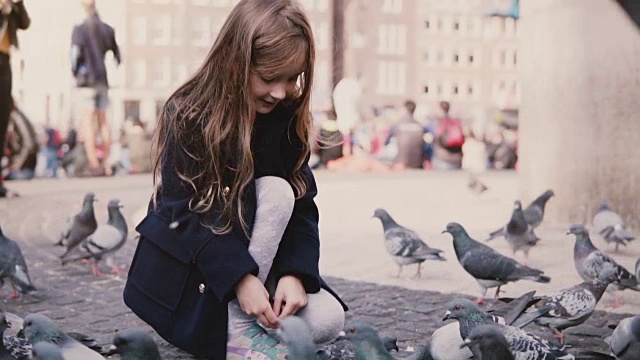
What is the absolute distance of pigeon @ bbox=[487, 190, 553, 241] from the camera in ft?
13.9

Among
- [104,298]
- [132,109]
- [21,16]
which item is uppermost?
[21,16]

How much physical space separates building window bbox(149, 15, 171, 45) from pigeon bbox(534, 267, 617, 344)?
8.77ft

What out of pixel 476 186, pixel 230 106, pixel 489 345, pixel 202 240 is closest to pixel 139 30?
pixel 476 186

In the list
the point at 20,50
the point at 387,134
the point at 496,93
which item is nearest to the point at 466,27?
the point at 496,93

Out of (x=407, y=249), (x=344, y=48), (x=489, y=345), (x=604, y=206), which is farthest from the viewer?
(x=344, y=48)

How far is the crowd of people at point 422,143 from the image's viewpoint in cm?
512

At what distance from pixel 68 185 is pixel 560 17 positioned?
10.9 feet

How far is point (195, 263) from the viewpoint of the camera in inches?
97.3

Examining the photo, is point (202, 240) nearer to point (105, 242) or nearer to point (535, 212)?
point (105, 242)

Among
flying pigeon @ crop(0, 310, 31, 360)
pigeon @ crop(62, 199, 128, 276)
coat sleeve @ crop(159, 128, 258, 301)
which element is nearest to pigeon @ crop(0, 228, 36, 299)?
pigeon @ crop(62, 199, 128, 276)

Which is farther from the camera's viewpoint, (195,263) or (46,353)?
(195,263)

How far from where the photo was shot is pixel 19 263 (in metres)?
3.39

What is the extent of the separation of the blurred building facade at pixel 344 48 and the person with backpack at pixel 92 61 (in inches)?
2.0

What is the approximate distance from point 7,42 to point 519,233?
3.02 m
